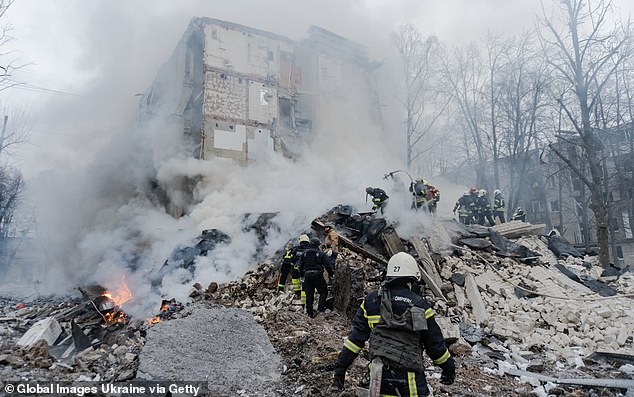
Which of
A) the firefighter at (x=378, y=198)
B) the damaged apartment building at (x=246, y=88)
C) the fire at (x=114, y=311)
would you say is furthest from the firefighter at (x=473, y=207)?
the fire at (x=114, y=311)

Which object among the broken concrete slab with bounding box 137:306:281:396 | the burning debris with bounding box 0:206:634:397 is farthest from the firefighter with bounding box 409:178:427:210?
the broken concrete slab with bounding box 137:306:281:396

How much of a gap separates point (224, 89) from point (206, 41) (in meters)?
2.62

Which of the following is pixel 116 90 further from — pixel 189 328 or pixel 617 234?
pixel 617 234

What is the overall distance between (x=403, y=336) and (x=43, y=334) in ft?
22.8

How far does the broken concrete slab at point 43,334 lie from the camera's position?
264 inches

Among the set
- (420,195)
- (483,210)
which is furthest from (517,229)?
(420,195)

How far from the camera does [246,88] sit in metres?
21.4

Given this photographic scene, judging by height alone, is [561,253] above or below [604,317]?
above

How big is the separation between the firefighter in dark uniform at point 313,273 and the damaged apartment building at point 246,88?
13.6 metres

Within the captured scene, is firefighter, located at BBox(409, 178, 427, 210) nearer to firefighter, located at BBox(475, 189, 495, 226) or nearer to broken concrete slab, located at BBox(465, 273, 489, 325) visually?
firefighter, located at BBox(475, 189, 495, 226)

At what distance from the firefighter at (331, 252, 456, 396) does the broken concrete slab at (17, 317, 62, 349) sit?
649cm

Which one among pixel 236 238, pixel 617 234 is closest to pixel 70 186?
pixel 236 238

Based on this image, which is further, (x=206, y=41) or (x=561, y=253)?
(x=206, y=41)

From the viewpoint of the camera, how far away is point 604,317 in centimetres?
660
